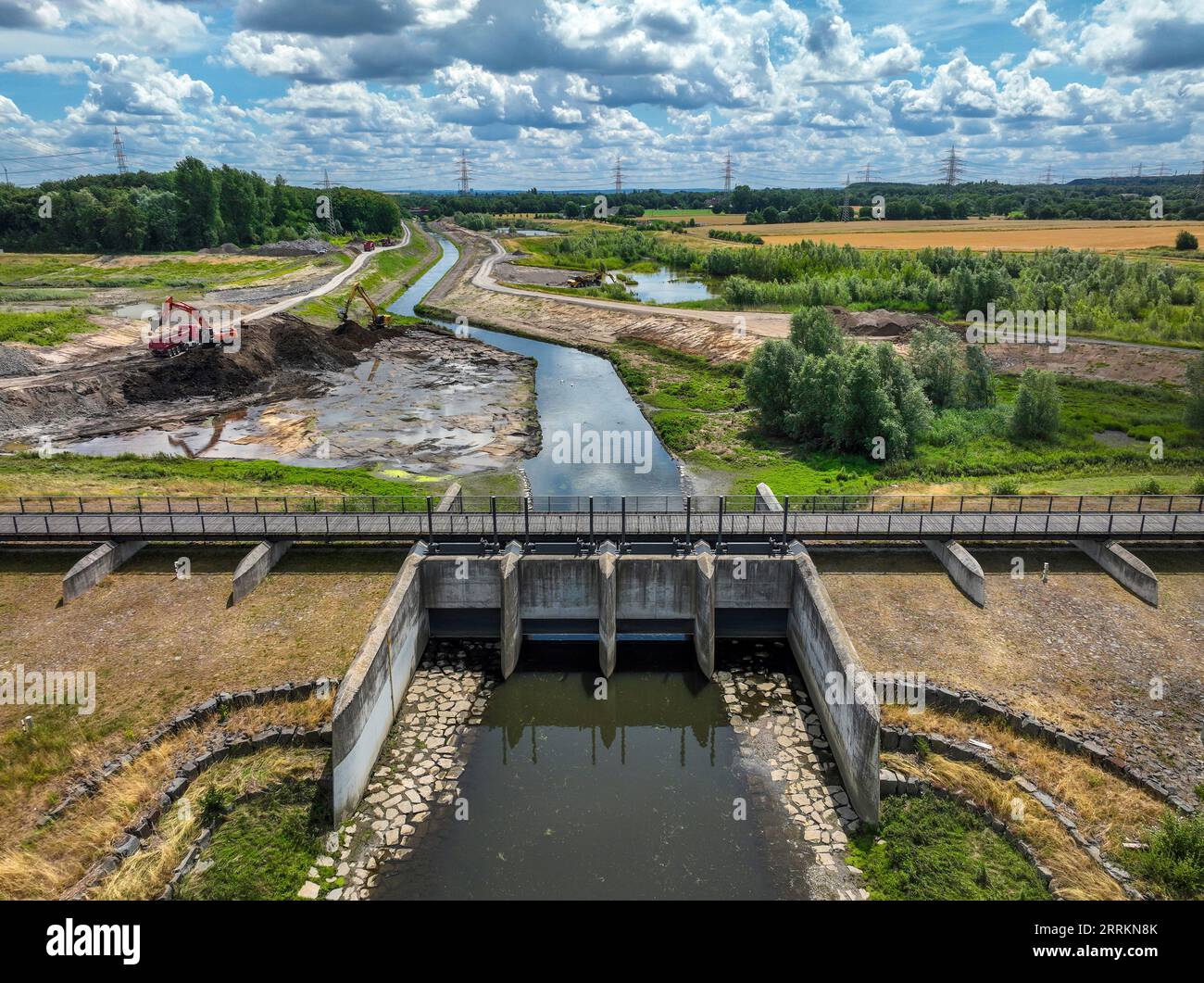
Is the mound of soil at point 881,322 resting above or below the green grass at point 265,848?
above

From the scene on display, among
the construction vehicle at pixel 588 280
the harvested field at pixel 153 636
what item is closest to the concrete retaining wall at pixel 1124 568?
the harvested field at pixel 153 636

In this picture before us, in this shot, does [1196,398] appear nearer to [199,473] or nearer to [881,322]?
[881,322]

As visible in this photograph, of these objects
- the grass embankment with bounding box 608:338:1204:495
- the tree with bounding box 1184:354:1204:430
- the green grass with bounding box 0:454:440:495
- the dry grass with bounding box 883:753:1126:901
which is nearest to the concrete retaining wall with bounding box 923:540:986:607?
the dry grass with bounding box 883:753:1126:901

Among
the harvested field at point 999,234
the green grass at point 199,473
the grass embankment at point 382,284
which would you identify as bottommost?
the green grass at point 199,473

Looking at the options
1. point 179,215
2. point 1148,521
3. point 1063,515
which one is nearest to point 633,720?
point 1063,515

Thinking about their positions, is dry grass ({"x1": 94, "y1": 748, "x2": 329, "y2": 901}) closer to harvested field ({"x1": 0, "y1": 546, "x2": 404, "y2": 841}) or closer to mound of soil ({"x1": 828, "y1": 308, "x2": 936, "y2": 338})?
harvested field ({"x1": 0, "y1": 546, "x2": 404, "y2": 841})

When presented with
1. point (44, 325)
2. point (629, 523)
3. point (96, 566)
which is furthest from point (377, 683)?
point (44, 325)

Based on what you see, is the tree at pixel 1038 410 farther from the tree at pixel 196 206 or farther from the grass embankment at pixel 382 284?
the tree at pixel 196 206
